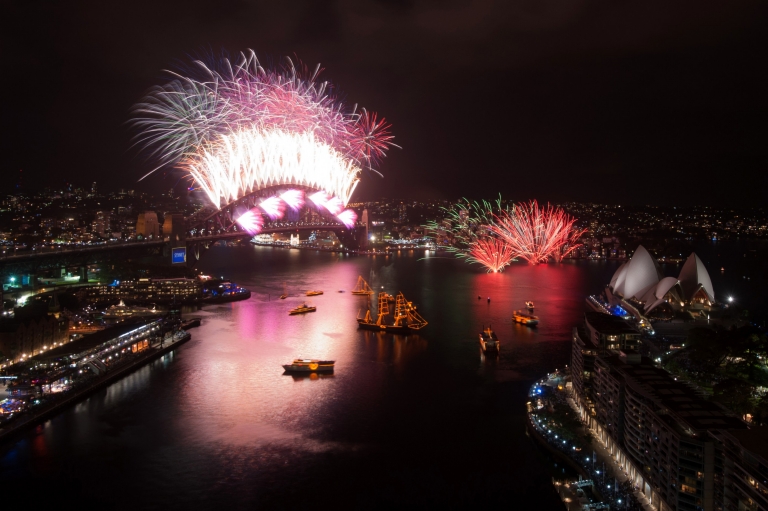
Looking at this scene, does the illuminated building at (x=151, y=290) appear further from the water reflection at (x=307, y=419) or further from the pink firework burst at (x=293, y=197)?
the pink firework burst at (x=293, y=197)

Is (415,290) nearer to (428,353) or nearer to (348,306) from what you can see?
(348,306)

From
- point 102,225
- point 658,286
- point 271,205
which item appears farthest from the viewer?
point 102,225

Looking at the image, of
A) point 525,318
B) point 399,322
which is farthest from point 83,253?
point 525,318

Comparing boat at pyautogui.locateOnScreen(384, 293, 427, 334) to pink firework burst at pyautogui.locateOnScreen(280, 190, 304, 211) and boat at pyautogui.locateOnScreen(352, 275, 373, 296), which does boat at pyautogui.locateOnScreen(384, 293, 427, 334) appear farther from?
pink firework burst at pyautogui.locateOnScreen(280, 190, 304, 211)

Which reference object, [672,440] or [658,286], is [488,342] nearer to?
[658,286]

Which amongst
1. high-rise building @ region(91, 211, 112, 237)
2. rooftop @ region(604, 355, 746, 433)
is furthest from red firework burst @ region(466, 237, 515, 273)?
high-rise building @ region(91, 211, 112, 237)

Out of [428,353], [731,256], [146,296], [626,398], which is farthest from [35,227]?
[731,256]
